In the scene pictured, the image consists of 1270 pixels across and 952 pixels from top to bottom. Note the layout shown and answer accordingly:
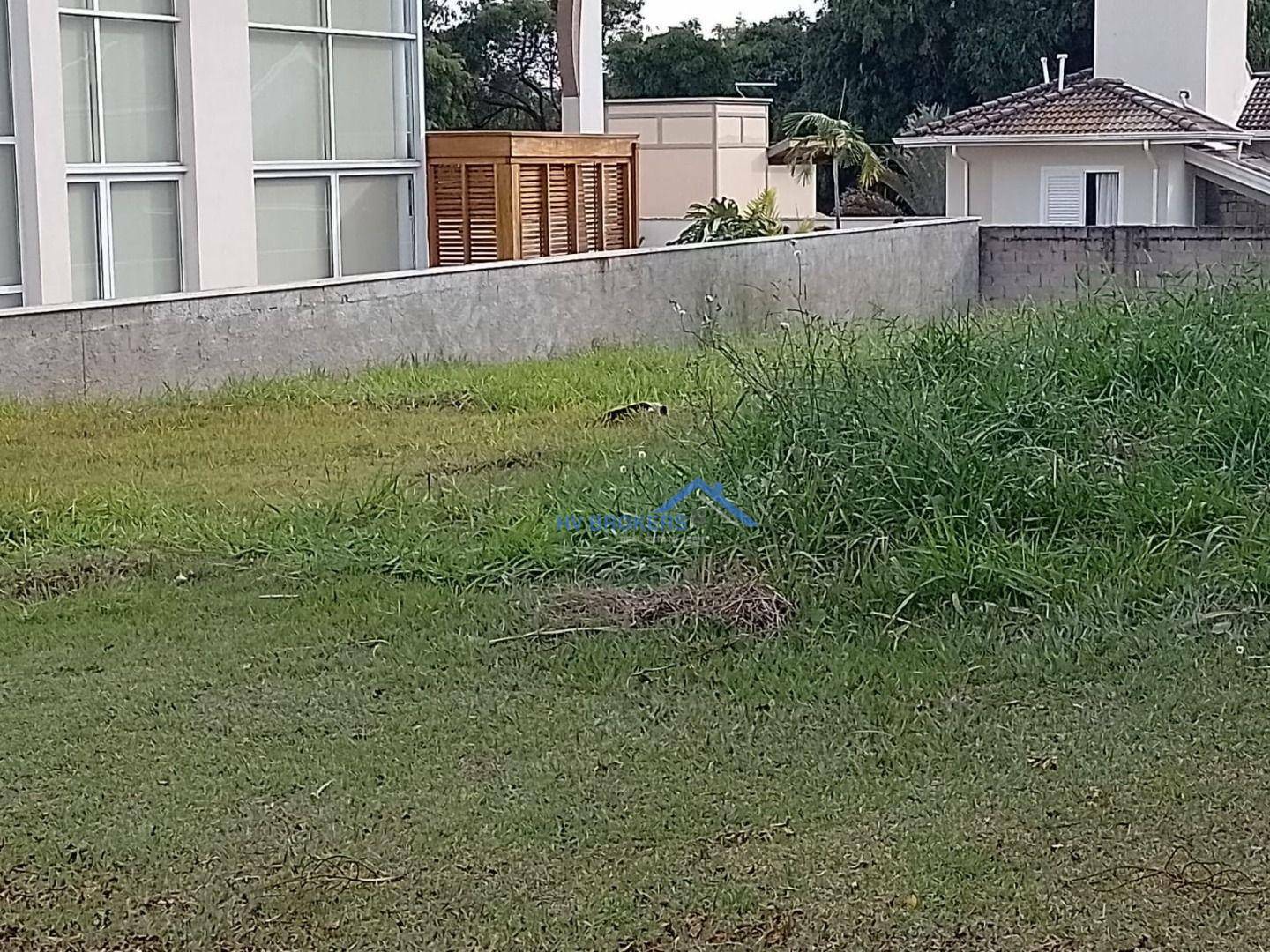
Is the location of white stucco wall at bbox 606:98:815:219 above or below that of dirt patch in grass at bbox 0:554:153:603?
above

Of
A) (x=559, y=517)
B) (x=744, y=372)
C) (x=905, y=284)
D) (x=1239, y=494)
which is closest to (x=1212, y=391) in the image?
(x=1239, y=494)

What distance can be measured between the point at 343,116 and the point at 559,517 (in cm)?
1333

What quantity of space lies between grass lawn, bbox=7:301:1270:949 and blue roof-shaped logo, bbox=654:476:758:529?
0.09 meters

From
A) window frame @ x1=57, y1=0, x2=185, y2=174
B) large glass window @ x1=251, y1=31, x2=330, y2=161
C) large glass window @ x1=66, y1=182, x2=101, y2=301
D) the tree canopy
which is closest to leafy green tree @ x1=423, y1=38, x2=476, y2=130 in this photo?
the tree canopy

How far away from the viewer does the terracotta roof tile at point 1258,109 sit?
107ft

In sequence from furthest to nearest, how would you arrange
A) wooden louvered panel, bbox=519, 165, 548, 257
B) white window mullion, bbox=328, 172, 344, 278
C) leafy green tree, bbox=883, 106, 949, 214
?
leafy green tree, bbox=883, 106, 949, 214 → wooden louvered panel, bbox=519, 165, 548, 257 → white window mullion, bbox=328, 172, 344, 278

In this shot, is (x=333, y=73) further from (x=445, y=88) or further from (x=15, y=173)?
(x=445, y=88)

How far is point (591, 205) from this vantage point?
21500 mm

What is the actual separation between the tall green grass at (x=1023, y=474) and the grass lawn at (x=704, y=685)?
2 centimetres

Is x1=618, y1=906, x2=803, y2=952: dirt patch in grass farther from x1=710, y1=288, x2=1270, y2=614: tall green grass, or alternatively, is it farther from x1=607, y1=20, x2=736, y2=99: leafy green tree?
x1=607, y1=20, x2=736, y2=99: leafy green tree

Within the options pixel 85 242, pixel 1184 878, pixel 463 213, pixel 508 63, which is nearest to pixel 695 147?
pixel 508 63

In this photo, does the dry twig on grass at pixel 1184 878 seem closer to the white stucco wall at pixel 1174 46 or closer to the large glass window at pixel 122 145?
the large glass window at pixel 122 145

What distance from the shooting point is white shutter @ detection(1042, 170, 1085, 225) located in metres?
30.5

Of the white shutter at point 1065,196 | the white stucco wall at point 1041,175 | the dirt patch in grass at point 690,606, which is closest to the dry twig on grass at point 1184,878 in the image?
the dirt patch in grass at point 690,606
